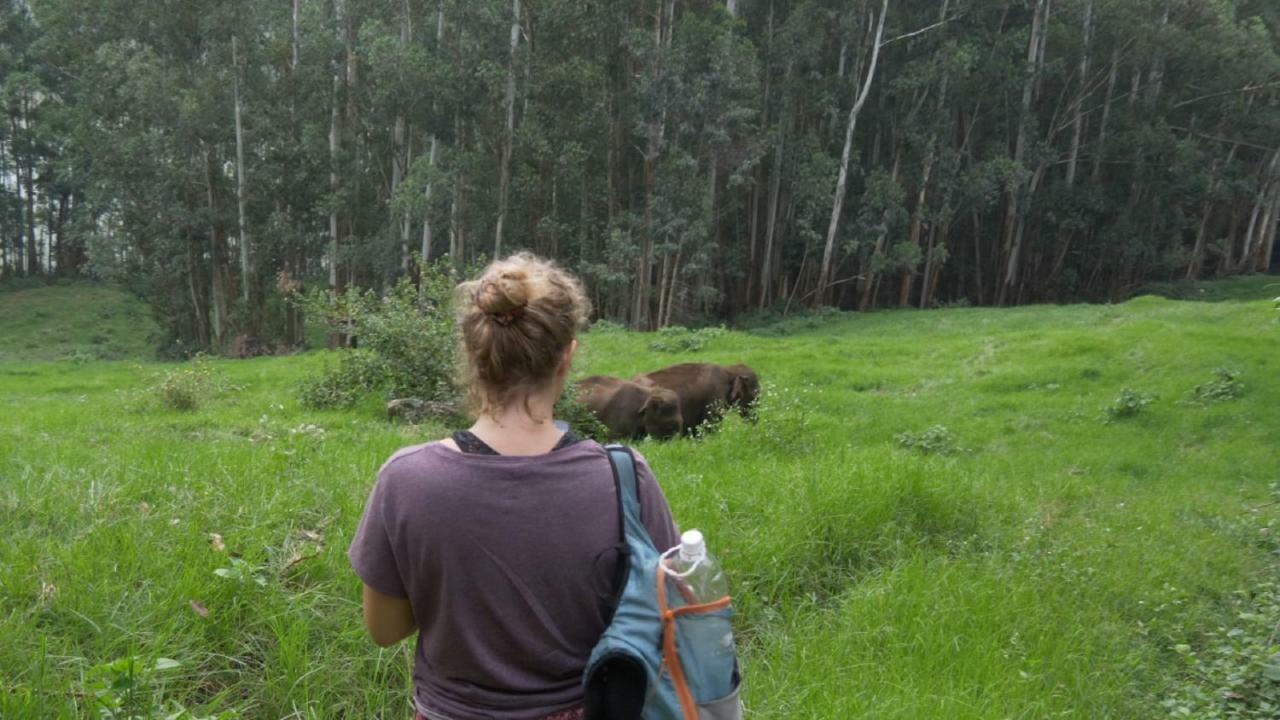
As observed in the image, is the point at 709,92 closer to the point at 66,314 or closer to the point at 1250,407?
the point at 1250,407

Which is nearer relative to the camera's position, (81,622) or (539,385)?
(539,385)

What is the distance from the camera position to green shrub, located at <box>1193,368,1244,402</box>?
10047 millimetres

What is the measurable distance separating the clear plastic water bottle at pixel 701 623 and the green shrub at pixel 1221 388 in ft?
34.2

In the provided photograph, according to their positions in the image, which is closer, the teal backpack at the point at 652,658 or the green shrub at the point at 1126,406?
the teal backpack at the point at 652,658

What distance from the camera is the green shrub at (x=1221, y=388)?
10047 millimetres

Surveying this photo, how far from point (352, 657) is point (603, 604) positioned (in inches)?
87.8

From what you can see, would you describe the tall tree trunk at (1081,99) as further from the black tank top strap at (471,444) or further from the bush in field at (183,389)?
the black tank top strap at (471,444)

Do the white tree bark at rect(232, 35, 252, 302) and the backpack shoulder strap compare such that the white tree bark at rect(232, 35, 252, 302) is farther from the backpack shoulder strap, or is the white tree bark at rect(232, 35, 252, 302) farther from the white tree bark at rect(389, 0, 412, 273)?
the backpack shoulder strap

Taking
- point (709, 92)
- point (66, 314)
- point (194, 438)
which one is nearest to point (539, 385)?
point (194, 438)

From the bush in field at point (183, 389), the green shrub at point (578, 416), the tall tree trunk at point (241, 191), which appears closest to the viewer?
the green shrub at point (578, 416)

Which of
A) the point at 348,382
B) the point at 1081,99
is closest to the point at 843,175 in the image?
the point at 1081,99

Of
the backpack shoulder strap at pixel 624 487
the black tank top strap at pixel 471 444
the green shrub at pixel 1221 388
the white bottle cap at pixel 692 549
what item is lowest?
the green shrub at pixel 1221 388

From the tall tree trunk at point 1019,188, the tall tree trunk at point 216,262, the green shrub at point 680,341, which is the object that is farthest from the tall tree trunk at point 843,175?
the tall tree trunk at point 216,262

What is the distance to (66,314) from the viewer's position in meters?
36.4
